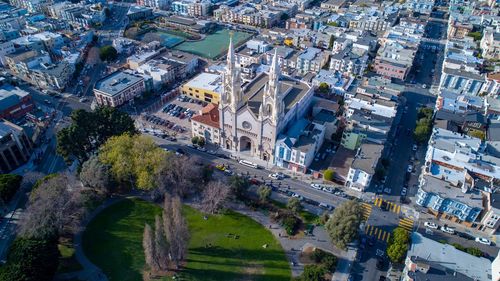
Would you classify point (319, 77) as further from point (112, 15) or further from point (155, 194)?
point (112, 15)

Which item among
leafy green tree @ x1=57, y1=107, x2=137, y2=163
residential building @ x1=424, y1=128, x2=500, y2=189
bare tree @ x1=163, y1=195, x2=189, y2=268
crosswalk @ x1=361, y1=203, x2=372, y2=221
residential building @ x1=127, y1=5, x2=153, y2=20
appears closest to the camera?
bare tree @ x1=163, y1=195, x2=189, y2=268

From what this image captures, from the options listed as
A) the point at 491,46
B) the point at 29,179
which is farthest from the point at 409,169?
the point at 29,179

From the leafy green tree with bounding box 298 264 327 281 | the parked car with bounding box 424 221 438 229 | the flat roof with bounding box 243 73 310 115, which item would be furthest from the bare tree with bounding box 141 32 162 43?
the parked car with bounding box 424 221 438 229

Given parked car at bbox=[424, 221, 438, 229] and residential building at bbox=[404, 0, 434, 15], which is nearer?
parked car at bbox=[424, 221, 438, 229]

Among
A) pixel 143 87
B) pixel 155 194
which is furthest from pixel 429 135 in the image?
pixel 143 87

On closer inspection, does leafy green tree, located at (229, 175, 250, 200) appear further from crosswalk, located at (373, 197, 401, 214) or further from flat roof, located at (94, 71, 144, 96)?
flat roof, located at (94, 71, 144, 96)

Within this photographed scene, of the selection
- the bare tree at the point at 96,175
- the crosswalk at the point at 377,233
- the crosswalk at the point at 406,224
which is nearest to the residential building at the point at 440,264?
the crosswalk at the point at 377,233

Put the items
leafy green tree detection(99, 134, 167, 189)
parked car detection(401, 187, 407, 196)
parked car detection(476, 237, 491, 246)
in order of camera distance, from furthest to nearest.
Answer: parked car detection(401, 187, 407, 196)
leafy green tree detection(99, 134, 167, 189)
parked car detection(476, 237, 491, 246)

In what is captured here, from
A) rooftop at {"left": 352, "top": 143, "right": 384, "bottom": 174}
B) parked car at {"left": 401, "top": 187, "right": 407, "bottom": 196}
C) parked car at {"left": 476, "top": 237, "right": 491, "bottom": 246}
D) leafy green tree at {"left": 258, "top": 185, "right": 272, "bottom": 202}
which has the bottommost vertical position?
parked car at {"left": 476, "top": 237, "right": 491, "bottom": 246}
